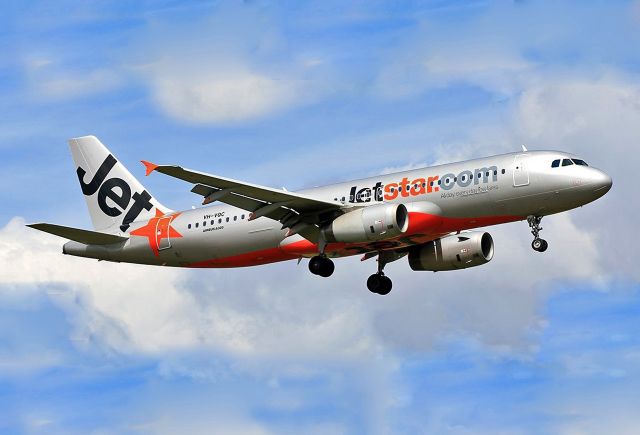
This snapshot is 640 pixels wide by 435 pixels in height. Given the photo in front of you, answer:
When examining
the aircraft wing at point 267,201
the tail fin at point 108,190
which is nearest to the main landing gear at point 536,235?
the aircraft wing at point 267,201

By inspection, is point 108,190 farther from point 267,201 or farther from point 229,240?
point 267,201

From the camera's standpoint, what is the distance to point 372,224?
53500 mm

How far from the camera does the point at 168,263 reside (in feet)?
202

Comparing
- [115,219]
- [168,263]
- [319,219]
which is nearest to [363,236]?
[319,219]

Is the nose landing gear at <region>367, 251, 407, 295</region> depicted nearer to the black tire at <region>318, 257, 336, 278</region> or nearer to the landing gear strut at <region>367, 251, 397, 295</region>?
the landing gear strut at <region>367, 251, 397, 295</region>

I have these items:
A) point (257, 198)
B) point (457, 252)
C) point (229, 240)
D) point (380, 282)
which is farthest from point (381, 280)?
point (257, 198)

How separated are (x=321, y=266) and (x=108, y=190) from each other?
46.5 ft

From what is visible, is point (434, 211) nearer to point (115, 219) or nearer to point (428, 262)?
point (428, 262)

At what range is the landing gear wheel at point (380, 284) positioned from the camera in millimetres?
61531

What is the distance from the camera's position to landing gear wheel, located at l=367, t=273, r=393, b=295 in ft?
202

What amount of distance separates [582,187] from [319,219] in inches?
441

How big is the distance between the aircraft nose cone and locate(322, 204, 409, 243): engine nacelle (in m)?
7.77

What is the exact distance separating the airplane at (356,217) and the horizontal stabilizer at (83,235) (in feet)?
0.17

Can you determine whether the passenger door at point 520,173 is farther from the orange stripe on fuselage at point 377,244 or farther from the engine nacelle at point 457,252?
the engine nacelle at point 457,252
